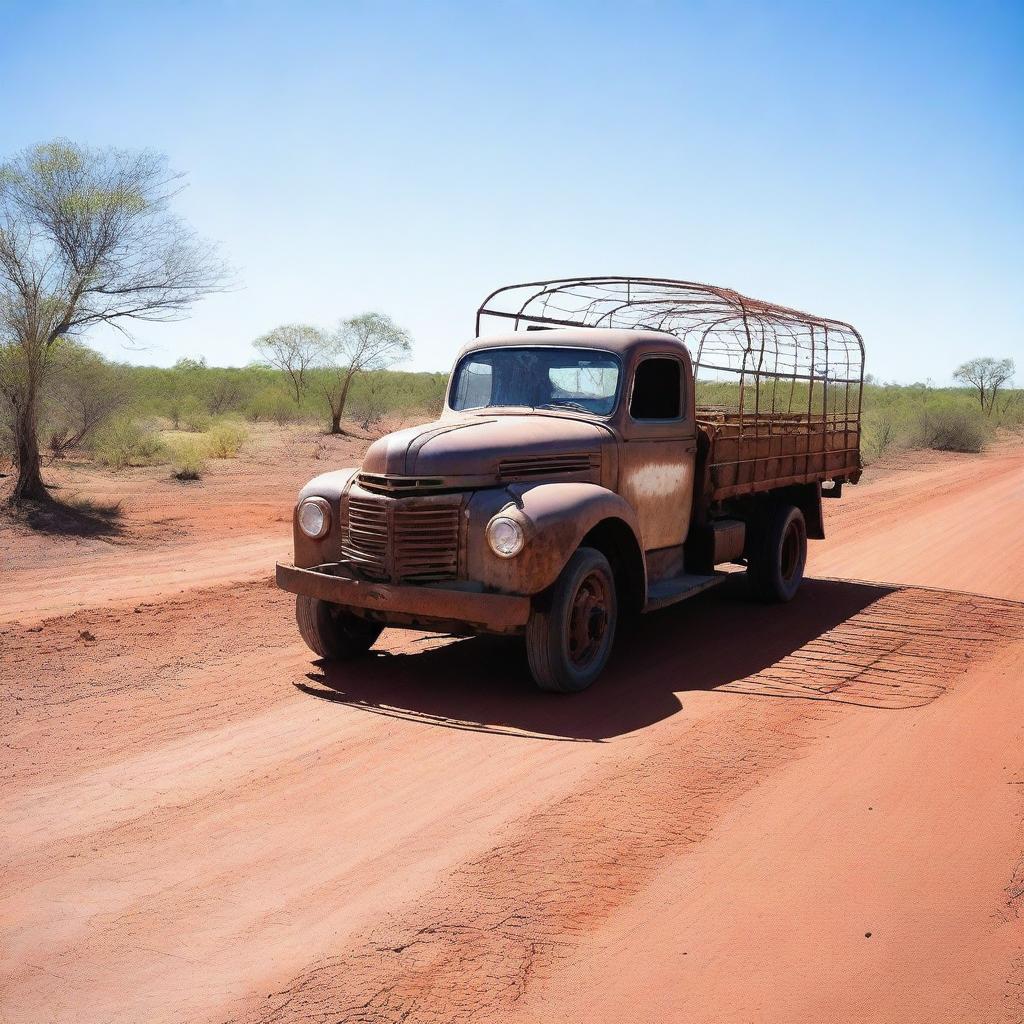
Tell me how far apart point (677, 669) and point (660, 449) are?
1.66 metres

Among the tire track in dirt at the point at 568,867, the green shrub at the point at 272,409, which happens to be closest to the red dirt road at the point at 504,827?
the tire track in dirt at the point at 568,867

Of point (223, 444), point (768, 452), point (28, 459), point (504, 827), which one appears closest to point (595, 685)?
point (504, 827)

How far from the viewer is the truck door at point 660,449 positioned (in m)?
7.42

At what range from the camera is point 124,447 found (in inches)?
885

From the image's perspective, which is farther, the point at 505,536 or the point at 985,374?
the point at 985,374

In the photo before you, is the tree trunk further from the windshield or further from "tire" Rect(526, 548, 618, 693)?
"tire" Rect(526, 548, 618, 693)

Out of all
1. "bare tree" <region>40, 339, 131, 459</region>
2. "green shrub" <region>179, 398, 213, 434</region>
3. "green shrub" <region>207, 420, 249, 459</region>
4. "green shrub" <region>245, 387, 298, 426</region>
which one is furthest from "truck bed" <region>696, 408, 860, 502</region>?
"green shrub" <region>245, 387, 298, 426</region>

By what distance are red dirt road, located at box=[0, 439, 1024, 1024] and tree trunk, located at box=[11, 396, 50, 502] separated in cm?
759

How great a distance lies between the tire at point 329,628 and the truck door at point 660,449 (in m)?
2.13

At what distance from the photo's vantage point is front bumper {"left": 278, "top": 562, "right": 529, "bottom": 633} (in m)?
5.91

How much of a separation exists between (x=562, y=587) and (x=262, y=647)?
2.69 metres

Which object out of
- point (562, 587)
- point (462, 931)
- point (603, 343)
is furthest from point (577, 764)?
point (603, 343)

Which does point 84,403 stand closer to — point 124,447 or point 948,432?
point 124,447

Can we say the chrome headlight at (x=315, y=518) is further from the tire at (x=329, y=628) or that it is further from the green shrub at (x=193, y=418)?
the green shrub at (x=193, y=418)
